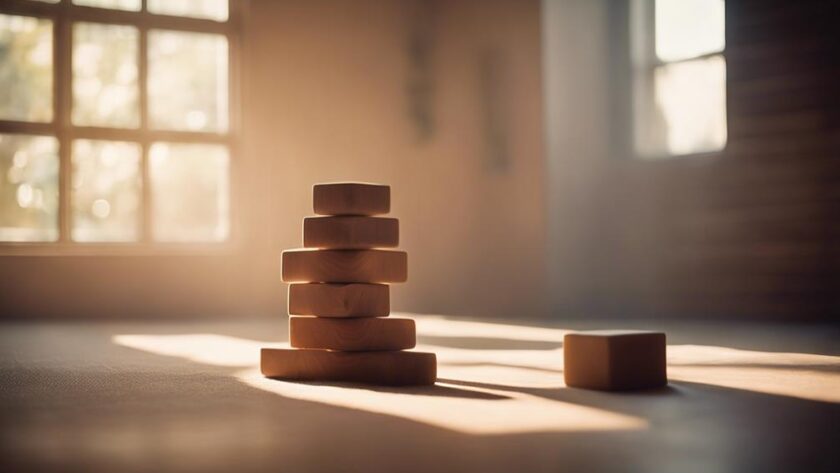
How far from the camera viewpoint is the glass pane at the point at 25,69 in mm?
8367

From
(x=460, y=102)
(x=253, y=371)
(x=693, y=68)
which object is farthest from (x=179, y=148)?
(x=253, y=371)

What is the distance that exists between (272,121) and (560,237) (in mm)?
2771

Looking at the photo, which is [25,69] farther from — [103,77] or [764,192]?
[764,192]

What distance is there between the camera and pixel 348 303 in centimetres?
368

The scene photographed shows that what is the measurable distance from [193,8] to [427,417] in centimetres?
700

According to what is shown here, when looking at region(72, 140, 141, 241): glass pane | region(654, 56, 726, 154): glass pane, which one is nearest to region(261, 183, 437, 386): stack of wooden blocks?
region(654, 56, 726, 154): glass pane

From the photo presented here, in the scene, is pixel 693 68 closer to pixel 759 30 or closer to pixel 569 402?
pixel 759 30

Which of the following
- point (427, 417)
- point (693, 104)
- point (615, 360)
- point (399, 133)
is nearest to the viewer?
point (427, 417)

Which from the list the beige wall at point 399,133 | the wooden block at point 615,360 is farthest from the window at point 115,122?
the wooden block at point 615,360

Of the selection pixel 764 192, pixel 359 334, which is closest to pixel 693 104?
pixel 764 192

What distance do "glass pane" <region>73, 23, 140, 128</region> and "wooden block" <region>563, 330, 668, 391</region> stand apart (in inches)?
244

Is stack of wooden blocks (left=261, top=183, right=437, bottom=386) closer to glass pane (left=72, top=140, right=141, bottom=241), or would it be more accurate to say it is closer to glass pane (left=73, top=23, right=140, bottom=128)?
glass pane (left=72, top=140, right=141, bottom=241)

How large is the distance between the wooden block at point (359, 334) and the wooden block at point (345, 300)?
0.04 metres

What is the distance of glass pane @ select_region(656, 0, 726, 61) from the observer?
804 centimetres
